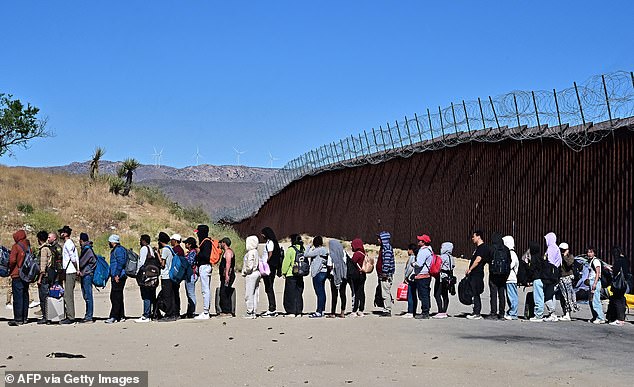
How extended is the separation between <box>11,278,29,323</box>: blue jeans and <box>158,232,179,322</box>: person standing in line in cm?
228

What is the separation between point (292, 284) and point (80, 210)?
25781mm

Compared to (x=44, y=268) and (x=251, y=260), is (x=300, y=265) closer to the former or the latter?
(x=251, y=260)

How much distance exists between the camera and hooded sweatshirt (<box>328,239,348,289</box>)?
15.9 meters

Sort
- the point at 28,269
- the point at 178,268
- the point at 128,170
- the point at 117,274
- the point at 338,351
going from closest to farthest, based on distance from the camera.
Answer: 1. the point at 338,351
2. the point at 28,269
3. the point at 117,274
4. the point at 178,268
5. the point at 128,170

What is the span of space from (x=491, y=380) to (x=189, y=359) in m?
3.83

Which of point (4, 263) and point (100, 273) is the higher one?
point (4, 263)

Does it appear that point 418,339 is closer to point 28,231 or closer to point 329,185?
point 28,231

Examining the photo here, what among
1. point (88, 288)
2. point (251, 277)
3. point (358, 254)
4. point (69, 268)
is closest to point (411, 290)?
point (358, 254)

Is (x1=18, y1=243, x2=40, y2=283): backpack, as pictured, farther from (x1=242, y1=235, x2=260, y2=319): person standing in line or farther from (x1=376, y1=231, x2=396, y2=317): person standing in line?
(x1=376, y1=231, x2=396, y2=317): person standing in line

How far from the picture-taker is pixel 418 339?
12.8m

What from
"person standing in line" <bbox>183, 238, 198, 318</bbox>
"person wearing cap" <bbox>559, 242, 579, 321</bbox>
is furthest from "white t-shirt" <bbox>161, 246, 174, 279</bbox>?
"person wearing cap" <bbox>559, 242, 579, 321</bbox>

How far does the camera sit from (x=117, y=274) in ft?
49.7

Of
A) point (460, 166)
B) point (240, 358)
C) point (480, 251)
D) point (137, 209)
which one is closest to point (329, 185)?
point (137, 209)

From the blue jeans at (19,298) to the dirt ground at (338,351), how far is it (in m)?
0.60
